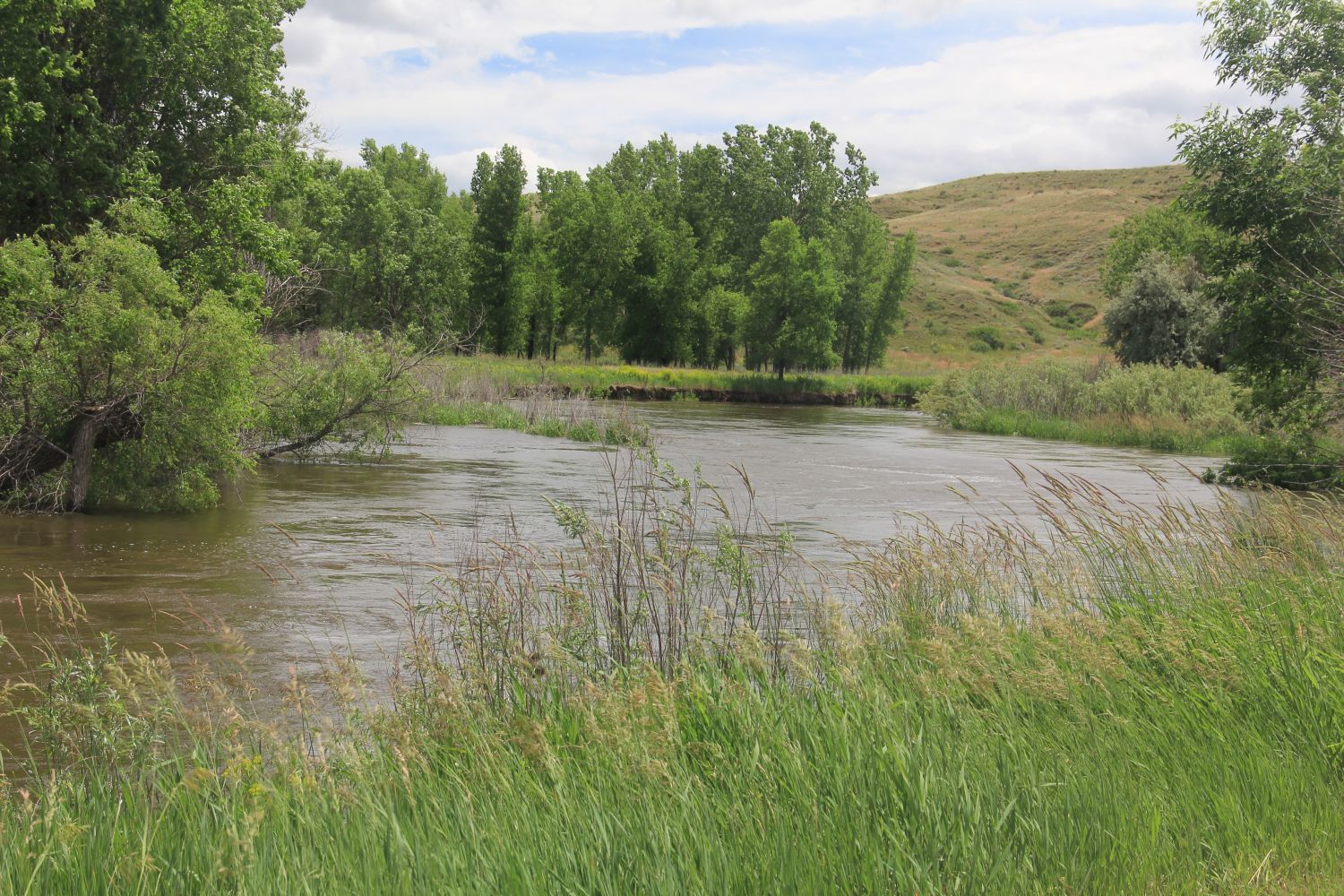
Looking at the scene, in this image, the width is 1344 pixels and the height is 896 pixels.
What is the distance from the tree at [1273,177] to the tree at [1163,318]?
27.4 m

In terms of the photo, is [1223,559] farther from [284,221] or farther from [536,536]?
[284,221]

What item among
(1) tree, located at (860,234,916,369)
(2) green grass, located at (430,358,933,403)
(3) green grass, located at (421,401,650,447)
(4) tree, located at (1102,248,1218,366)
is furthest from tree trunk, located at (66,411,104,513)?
(1) tree, located at (860,234,916,369)

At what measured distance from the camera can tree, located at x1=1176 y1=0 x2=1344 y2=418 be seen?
1952 cm

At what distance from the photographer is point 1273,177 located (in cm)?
1956

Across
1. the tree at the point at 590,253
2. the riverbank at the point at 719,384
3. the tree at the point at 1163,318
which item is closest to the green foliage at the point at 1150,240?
the tree at the point at 1163,318

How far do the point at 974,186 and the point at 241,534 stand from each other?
183 metres

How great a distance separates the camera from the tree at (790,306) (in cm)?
6512

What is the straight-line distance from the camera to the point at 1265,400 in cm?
2162

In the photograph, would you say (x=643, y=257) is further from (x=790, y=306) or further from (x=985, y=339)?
(x=985, y=339)

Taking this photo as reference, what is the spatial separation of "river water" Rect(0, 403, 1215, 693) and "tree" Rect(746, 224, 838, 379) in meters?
28.6

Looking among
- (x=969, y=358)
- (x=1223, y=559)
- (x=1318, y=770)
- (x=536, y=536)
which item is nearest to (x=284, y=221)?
(x=536, y=536)

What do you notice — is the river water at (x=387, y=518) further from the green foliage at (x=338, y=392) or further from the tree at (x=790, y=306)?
the tree at (x=790, y=306)

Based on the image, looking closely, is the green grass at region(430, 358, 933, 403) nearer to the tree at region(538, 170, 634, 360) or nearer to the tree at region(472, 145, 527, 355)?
the tree at region(472, 145, 527, 355)

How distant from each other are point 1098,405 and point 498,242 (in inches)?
1498
